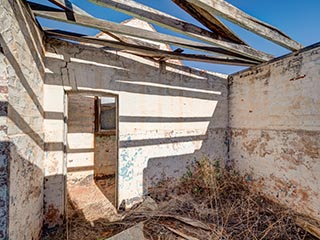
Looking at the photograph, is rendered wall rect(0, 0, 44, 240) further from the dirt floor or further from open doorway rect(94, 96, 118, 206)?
open doorway rect(94, 96, 118, 206)

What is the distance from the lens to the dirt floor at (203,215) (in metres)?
2.38

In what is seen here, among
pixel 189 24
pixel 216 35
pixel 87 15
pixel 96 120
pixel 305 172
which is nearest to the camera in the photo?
pixel 87 15

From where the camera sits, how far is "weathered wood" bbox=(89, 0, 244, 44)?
1.73 meters

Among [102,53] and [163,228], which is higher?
[102,53]

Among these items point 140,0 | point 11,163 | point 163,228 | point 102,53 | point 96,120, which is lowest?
point 163,228

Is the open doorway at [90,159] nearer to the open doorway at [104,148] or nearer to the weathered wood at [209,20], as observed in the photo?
the open doorway at [104,148]

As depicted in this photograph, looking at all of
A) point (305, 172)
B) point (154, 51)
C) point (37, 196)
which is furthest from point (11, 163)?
point (305, 172)

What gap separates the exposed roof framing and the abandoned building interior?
0.6 inches

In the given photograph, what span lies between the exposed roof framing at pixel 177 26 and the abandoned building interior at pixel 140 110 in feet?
0.05

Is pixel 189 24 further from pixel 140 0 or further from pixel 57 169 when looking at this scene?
pixel 57 169

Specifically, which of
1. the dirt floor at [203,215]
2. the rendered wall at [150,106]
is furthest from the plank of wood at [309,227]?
the rendered wall at [150,106]

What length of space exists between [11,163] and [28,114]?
24.0 inches

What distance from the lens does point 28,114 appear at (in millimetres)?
1889

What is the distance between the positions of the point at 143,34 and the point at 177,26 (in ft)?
1.49
